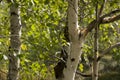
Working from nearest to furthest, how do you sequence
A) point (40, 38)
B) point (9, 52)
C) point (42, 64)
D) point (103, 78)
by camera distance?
1. point (9, 52)
2. point (40, 38)
3. point (42, 64)
4. point (103, 78)

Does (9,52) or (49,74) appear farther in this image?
(49,74)

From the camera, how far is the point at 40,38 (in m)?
5.37

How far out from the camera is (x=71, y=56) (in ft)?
14.1

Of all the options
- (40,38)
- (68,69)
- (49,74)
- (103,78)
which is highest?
(40,38)

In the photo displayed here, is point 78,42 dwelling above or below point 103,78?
above

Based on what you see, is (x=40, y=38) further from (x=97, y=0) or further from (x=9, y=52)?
(x=9, y=52)

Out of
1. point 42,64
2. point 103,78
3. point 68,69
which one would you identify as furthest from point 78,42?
point 103,78

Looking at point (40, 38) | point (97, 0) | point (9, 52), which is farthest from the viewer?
point (40, 38)

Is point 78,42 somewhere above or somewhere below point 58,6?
below

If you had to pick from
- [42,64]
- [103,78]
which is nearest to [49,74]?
[42,64]

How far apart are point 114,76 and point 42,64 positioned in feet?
38.5

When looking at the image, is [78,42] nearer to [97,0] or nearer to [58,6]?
[97,0]

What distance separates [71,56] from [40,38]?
1207 millimetres

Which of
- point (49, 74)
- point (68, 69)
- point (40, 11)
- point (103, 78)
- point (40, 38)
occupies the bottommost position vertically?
point (103, 78)
